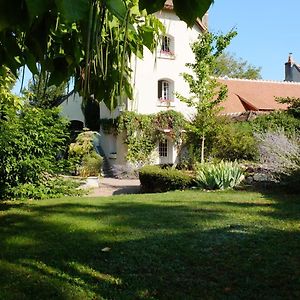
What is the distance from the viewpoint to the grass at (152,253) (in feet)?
14.2

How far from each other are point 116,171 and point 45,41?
2252 centimetres

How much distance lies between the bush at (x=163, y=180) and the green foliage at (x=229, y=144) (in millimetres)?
4808

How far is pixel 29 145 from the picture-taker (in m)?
11.1

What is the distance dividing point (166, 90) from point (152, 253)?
2170 cm

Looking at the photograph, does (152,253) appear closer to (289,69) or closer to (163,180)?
(163,180)

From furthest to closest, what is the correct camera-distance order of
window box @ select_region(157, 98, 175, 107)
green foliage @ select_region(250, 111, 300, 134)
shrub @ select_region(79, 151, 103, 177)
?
window box @ select_region(157, 98, 175, 107)
green foliage @ select_region(250, 111, 300, 134)
shrub @ select_region(79, 151, 103, 177)

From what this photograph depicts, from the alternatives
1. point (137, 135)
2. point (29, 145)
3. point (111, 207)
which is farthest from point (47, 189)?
point (137, 135)

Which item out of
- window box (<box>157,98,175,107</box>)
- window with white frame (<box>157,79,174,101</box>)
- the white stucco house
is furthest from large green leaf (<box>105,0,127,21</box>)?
window with white frame (<box>157,79,174,101</box>)

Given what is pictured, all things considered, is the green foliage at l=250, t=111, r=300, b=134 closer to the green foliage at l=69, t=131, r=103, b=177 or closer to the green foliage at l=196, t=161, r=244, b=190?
the green foliage at l=69, t=131, r=103, b=177

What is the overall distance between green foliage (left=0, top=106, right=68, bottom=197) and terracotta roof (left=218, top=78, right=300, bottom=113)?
2041cm

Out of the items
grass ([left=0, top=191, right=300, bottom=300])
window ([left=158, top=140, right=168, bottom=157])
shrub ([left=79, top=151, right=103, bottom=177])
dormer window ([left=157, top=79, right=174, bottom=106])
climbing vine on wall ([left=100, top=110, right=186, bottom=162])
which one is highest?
dormer window ([left=157, top=79, right=174, bottom=106])

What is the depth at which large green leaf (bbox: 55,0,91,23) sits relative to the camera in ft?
3.50

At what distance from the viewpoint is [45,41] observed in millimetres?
1971

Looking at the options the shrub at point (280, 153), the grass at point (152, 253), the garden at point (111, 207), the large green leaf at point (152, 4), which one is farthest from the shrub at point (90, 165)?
the large green leaf at point (152, 4)
